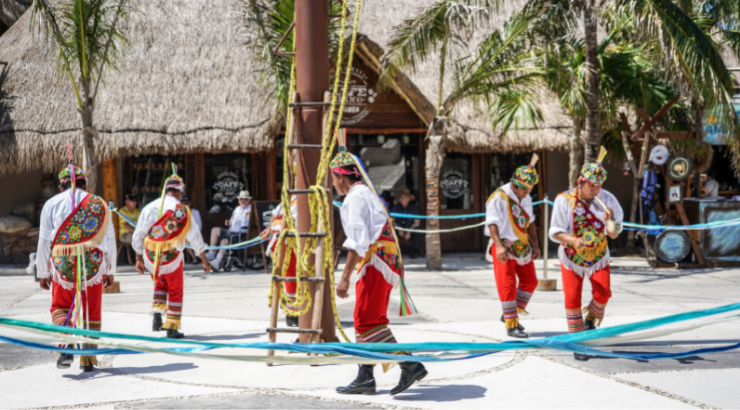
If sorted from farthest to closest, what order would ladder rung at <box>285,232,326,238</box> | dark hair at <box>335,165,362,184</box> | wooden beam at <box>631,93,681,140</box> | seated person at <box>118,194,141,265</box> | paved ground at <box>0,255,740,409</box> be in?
seated person at <box>118,194,141,265</box>, wooden beam at <box>631,93,681,140</box>, ladder rung at <box>285,232,326,238</box>, dark hair at <box>335,165,362,184</box>, paved ground at <box>0,255,740,409</box>

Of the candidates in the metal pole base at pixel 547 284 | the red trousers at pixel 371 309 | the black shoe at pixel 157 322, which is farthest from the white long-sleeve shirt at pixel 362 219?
the metal pole base at pixel 547 284

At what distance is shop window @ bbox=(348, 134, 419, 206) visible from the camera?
51.3 feet

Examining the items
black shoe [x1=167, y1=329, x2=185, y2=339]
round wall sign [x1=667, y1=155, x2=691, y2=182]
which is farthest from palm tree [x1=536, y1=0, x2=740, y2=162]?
black shoe [x1=167, y1=329, x2=185, y2=339]

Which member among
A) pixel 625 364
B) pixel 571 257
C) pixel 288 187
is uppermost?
pixel 288 187

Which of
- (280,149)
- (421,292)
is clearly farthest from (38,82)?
(421,292)

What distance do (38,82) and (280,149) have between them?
493cm

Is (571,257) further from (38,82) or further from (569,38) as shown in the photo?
(38,82)

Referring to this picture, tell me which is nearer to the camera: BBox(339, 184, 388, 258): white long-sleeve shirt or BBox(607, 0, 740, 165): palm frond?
BBox(339, 184, 388, 258): white long-sleeve shirt

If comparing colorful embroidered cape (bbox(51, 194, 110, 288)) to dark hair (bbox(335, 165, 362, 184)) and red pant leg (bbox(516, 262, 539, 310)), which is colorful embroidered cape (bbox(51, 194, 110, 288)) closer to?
dark hair (bbox(335, 165, 362, 184))

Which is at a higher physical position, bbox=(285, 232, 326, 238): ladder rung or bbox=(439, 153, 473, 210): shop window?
bbox=(439, 153, 473, 210): shop window

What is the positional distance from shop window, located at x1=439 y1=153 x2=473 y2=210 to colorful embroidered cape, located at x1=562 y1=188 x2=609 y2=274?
9.49m

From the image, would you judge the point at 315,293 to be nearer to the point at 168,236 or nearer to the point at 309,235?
the point at 309,235

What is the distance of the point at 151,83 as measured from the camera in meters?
14.6

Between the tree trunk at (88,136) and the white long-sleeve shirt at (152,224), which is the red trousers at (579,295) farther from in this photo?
the tree trunk at (88,136)
